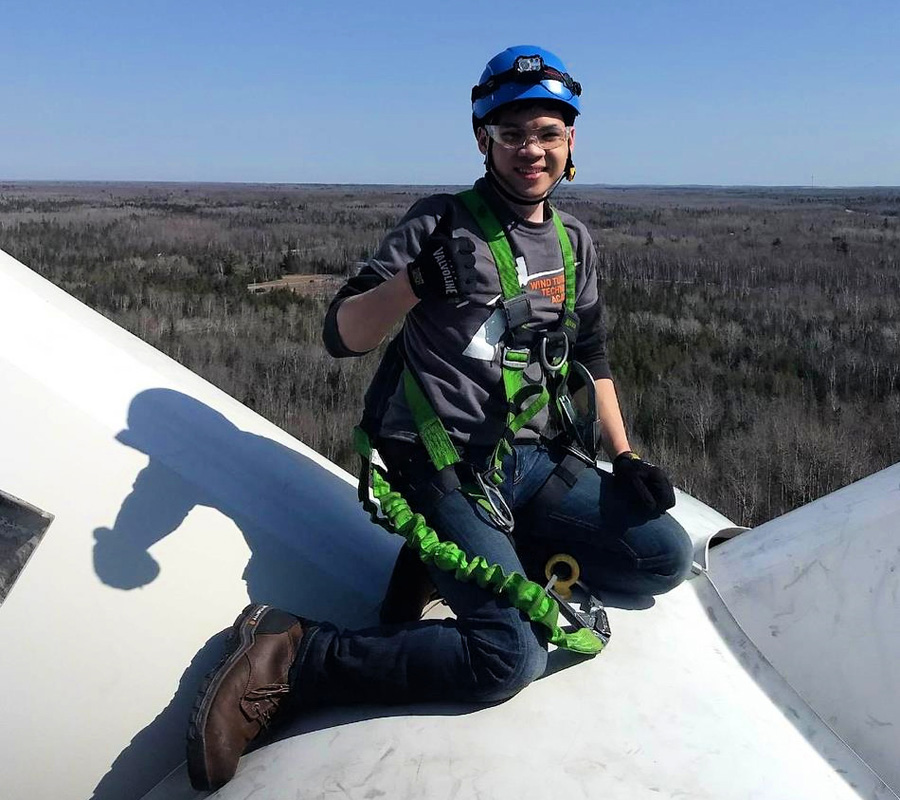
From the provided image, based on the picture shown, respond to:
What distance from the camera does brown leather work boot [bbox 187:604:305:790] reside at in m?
1.72

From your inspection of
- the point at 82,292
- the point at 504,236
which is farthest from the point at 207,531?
the point at 82,292

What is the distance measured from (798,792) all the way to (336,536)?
4.06 feet

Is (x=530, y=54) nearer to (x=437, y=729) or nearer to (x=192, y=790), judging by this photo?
(x=437, y=729)

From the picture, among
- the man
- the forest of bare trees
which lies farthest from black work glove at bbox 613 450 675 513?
the forest of bare trees

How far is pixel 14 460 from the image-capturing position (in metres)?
1.78

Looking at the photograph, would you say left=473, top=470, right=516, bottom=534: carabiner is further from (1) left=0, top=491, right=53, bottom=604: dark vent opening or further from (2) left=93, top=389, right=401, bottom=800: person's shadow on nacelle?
(1) left=0, top=491, right=53, bottom=604: dark vent opening

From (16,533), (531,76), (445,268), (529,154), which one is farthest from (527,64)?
(16,533)

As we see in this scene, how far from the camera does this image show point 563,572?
2324 mm

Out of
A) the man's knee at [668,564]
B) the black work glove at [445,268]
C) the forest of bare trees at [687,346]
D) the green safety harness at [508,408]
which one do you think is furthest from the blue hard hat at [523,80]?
Answer: the forest of bare trees at [687,346]

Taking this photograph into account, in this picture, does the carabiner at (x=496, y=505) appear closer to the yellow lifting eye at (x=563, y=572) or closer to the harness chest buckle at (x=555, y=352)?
the yellow lifting eye at (x=563, y=572)

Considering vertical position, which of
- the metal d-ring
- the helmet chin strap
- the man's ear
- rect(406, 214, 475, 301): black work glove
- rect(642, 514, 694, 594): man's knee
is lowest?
rect(642, 514, 694, 594): man's knee

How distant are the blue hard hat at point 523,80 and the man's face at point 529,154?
5 centimetres

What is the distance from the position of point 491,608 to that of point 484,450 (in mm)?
468

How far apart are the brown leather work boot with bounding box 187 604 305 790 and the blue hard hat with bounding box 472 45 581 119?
4.61 feet
